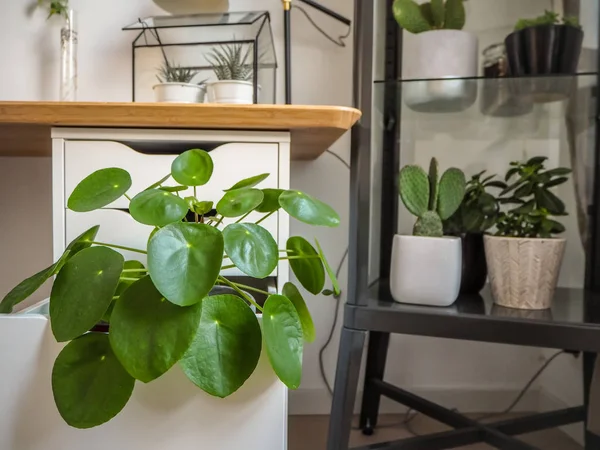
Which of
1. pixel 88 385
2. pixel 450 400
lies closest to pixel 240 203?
pixel 88 385

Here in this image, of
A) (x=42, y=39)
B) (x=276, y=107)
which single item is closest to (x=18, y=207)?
(x=42, y=39)

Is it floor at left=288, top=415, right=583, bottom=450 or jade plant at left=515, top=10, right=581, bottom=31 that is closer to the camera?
jade plant at left=515, top=10, right=581, bottom=31

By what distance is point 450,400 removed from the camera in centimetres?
140

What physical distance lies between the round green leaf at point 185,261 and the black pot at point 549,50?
80 centimetres

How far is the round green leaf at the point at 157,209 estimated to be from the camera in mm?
617

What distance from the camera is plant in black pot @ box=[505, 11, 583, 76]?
3.34 ft

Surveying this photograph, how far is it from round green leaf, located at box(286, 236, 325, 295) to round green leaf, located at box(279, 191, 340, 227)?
11 cm

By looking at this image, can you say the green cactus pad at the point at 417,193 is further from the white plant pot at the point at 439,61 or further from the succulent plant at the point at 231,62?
the succulent plant at the point at 231,62

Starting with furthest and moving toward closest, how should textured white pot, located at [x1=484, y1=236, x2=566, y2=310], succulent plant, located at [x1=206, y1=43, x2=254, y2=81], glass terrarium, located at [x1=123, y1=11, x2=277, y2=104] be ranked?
glass terrarium, located at [x1=123, y1=11, x2=277, y2=104]
succulent plant, located at [x1=206, y1=43, x2=254, y2=81]
textured white pot, located at [x1=484, y1=236, x2=566, y2=310]

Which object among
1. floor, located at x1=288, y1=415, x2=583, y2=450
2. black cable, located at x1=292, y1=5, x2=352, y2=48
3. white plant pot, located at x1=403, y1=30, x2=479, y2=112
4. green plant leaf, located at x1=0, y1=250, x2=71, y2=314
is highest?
black cable, located at x1=292, y1=5, x2=352, y2=48

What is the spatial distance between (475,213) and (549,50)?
36 cm

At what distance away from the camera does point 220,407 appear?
72 cm

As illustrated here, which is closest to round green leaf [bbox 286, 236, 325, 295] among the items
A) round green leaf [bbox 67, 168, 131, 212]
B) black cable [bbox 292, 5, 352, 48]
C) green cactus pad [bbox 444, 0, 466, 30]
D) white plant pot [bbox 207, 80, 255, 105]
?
round green leaf [bbox 67, 168, 131, 212]

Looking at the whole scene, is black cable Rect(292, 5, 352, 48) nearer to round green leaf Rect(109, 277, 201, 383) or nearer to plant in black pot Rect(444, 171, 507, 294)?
plant in black pot Rect(444, 171, 507, 294)
